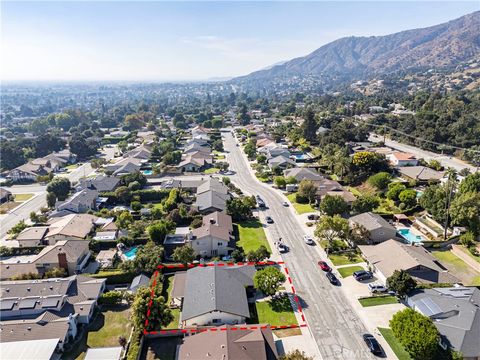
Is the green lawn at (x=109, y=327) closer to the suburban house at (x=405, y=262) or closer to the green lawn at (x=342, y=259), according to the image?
the green lawn at (x=342, y=259)

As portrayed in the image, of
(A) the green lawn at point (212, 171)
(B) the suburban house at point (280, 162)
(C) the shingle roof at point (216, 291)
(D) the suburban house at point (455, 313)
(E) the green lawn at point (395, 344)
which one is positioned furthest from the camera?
(A) the green lawn at point (212, 171)

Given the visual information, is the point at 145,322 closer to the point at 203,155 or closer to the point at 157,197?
the point at 157,197

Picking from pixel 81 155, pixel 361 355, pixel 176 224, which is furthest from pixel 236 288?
pixel 81 155

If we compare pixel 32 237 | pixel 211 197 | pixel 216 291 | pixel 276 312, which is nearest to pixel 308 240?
pixel 276 312

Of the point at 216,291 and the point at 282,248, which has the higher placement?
the point at 216,291

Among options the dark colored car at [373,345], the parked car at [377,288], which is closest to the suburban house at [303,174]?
the parked car at [377,288]

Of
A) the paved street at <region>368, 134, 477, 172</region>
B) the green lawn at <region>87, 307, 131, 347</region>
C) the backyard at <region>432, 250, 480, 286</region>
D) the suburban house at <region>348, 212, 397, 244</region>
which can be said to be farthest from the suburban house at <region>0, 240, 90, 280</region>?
the paved street at <region>368, 134, 477, 172</region>

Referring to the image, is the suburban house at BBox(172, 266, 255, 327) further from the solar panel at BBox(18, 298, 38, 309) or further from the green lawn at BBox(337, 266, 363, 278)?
the solar panel at BBox(18, 298, 38, 309)

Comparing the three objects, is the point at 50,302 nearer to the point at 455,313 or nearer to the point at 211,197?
the point at 211,197
